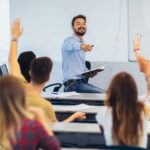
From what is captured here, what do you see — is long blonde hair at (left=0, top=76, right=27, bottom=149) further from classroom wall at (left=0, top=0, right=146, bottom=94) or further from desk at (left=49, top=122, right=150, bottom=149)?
classroom wall at (left=0, top=0, right=146, bottom=94)

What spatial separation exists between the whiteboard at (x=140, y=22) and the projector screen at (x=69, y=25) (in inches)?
4.0

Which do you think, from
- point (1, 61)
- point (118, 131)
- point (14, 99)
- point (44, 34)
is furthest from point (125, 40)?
point (14, 99)

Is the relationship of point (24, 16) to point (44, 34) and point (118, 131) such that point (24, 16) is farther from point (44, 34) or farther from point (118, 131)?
point (118, 131)

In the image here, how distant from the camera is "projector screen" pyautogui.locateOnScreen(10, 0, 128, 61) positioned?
693cm

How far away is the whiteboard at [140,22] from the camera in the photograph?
22.4ft

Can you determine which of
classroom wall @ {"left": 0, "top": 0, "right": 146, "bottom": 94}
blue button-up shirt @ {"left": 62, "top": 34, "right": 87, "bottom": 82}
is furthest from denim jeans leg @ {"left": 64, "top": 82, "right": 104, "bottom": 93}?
classroom wall @ {"left": 0, "top": 0, "right": 146, "bottom": 94}

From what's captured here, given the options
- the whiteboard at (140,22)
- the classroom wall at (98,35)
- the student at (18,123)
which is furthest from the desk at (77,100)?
the student at (18,123)

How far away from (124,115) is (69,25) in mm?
4615

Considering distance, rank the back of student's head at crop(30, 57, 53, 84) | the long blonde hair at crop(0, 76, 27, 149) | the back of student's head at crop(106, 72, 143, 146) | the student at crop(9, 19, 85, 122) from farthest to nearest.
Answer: the back of student's head at crop(30, 57, 53, 84)
the student at crop(9, 19, 85, 122)
the back of student's head at crop(106, 72, 143, 146)
the long blonde hair at crop(0, 76, 27, 149)

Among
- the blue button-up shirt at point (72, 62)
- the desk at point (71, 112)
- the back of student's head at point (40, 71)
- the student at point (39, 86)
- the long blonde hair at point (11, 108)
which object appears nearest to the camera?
the long blonde hair at point (11, 108)

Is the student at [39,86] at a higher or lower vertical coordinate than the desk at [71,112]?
higher

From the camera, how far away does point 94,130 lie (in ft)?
9.87

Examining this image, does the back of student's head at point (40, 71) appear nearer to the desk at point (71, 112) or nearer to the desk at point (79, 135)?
the desk at point (79, 135)

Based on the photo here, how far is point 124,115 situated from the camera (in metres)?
2.61
